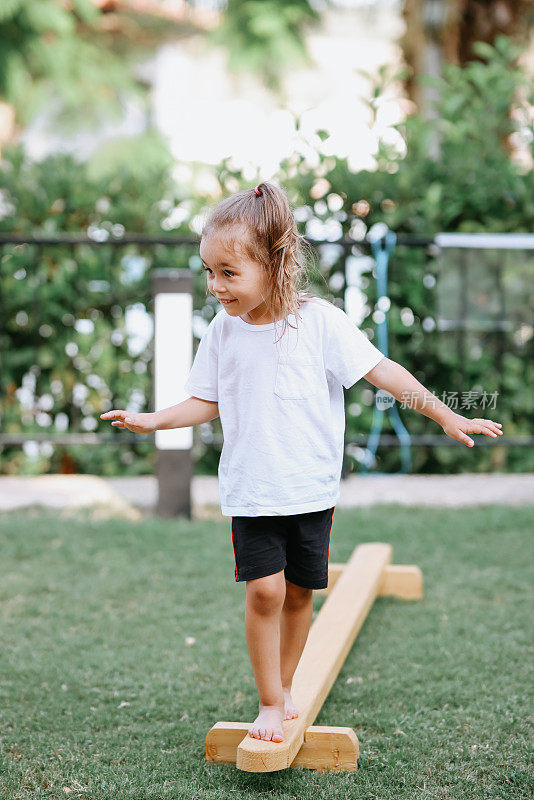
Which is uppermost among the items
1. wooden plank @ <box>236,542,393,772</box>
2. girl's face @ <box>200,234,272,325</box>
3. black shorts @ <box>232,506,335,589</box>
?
girl's face @ <box>200,234,272,325</box>

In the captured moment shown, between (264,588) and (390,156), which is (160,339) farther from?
(264,588)

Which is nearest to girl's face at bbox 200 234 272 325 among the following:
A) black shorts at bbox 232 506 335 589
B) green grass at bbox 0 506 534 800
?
black shorts at bbox 232 506 335 589

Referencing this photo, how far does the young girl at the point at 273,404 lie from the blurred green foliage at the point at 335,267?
3442mm

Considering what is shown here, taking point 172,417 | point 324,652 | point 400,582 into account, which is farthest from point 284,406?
point 400,582

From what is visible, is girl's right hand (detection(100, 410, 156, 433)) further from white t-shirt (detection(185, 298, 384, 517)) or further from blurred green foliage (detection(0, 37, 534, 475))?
blurred green foliage (detection(0, 37, 534, 475))

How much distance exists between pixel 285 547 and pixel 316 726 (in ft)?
1.56

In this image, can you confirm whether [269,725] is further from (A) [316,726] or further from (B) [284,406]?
(B) [284,406]

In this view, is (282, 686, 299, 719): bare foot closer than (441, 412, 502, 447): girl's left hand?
No

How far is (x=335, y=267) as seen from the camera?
19.1 ft

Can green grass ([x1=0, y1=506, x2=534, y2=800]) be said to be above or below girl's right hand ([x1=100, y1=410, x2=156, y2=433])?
below

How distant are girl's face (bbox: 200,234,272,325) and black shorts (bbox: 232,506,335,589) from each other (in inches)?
20.5

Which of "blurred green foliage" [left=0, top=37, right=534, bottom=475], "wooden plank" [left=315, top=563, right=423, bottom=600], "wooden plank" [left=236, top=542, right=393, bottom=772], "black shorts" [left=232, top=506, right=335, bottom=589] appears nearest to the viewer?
"wooden plank" [left=236, top=542, right=393, bottom=772]

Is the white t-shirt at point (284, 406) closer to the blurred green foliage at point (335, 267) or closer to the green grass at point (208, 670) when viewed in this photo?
the green grass at point (208, 670)

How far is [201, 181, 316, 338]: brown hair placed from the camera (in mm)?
2080
